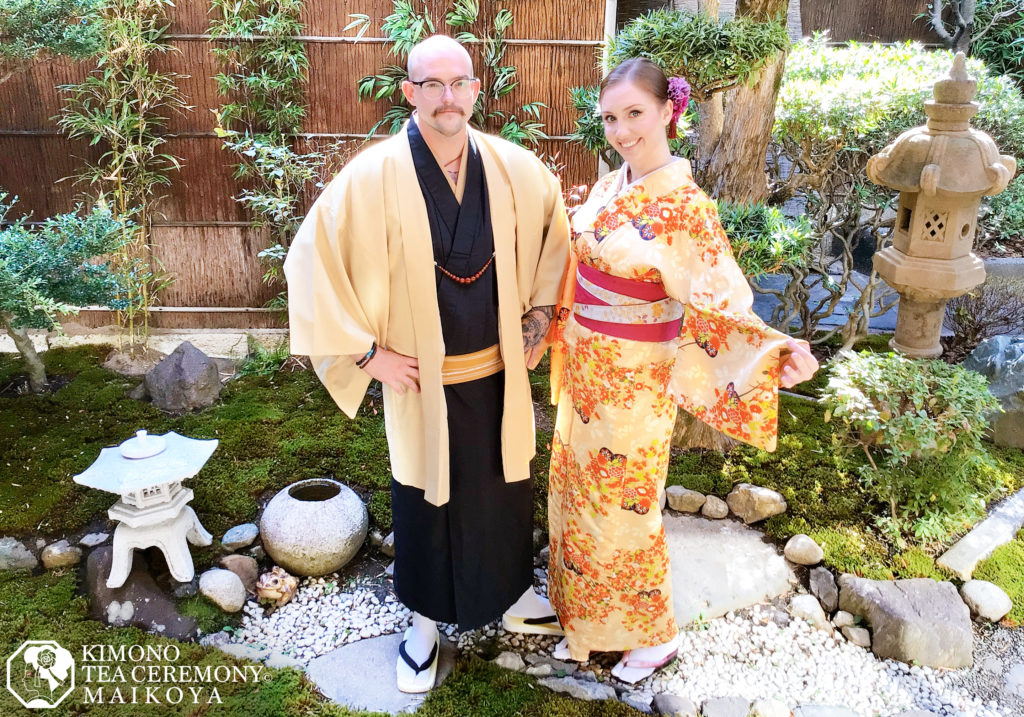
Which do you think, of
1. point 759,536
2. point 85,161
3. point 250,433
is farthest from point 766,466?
point 85,161

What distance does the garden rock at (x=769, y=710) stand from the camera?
3383 mm

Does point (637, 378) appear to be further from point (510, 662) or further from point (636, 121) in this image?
point (510, 662)

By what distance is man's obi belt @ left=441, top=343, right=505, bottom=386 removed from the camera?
10.5 feet

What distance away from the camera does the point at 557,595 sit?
3.72 meters

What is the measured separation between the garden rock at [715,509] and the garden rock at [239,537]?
2.40 m

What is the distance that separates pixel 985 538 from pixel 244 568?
379cm

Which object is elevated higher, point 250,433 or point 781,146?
point 781,146

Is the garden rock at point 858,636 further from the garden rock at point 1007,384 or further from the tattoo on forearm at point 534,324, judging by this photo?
the garden rock at point 1007,384

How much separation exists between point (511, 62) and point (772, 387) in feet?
13.4

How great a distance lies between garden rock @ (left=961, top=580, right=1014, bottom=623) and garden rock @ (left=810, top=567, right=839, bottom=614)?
64 centimetres

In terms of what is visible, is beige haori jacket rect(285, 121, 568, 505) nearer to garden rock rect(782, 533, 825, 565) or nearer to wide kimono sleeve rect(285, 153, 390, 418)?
wide kimono sleeve rect(285, 153, 390, 418)

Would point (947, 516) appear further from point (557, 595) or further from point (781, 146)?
point (781, 146)

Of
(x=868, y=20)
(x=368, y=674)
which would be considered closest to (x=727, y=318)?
(x=368, y=674)

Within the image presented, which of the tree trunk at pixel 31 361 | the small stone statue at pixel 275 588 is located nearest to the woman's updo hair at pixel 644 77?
the small stone statue at pixel 275 588
